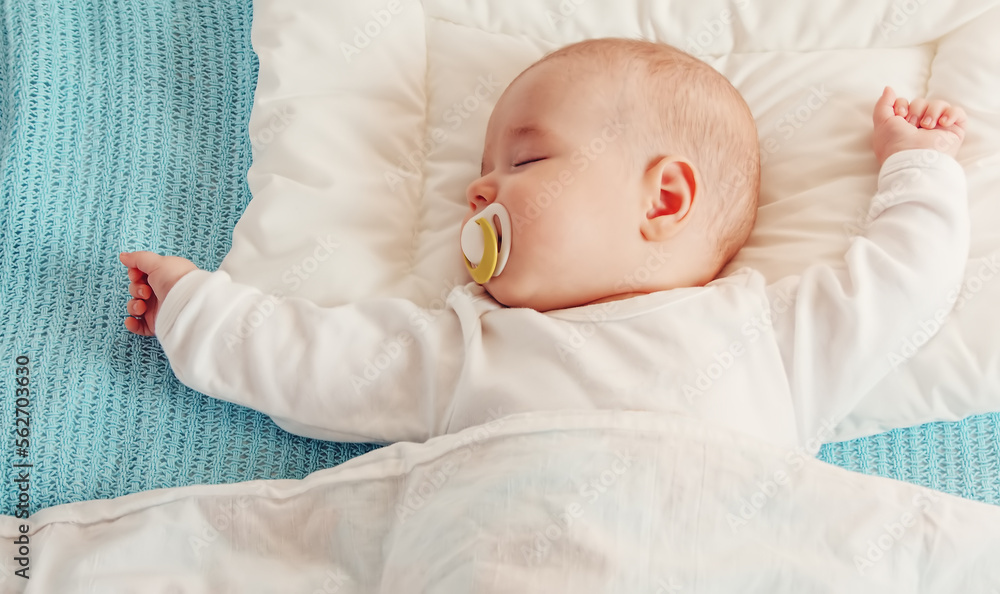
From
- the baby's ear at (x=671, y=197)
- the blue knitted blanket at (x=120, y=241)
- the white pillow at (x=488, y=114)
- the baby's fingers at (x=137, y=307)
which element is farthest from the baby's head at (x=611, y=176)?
the baby's fingers at (x=137, y=307)

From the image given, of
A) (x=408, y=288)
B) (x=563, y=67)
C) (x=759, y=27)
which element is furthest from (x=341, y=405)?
(x=759, y=27)

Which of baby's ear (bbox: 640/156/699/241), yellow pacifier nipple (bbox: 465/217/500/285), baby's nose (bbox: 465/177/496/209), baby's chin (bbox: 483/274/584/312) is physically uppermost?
baby's ear (bbox: 640/156/699/241)

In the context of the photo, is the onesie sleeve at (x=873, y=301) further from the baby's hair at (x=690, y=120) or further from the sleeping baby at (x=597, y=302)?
the baby's hair at (x=690, y=120)

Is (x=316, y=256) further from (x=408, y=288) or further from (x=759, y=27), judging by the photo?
(x=759, y=27)

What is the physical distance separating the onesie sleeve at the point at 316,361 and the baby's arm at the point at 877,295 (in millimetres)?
474

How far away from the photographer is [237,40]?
1.38m

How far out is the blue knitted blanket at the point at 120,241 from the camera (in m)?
1.08

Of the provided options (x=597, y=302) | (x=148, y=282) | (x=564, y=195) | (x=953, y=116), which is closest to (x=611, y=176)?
(x=564, y=195)

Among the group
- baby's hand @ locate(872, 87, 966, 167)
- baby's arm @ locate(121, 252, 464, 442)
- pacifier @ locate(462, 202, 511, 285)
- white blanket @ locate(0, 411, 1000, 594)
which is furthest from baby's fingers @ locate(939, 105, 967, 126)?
baby's arm @ locate(121, 252, 464, 442)

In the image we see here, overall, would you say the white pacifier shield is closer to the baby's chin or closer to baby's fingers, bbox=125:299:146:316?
the baby's chin

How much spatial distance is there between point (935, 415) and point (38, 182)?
1397 mm

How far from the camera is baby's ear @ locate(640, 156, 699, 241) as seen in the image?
106cm

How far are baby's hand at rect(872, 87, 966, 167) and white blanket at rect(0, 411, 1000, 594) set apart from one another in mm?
517

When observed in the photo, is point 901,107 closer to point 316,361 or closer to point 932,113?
point 932,113
